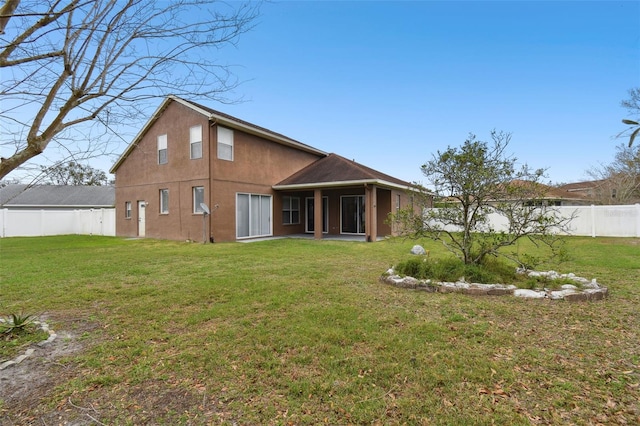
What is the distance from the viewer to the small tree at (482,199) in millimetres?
5273

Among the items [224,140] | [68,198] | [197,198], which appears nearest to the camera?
[224,140]

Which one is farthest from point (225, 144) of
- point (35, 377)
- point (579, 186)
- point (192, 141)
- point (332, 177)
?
point (579, 186)

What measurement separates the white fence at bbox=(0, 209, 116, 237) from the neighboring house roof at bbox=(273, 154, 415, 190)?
33.8 ft

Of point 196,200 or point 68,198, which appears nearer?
point 196,200

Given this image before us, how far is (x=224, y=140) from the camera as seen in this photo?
13.2 m

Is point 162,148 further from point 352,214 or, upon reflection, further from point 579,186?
point 579,186

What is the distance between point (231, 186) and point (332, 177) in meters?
4.48

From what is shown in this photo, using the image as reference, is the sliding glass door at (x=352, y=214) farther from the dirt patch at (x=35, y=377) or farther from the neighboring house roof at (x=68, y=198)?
the neighboring house roof at (x=68, y=198)

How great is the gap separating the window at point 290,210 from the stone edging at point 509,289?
1114cm

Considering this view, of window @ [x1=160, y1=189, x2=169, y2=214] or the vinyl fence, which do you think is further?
window @ [x1=160, y1=189, x2=169, y2=214]

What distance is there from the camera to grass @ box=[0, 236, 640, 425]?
2191 mm

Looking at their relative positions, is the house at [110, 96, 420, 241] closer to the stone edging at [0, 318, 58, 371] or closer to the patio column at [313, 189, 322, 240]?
the patio column at [313, 189, 322, 240]

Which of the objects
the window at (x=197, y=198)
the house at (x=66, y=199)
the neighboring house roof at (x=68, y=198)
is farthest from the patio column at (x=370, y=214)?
the house at (x=66, y=199)

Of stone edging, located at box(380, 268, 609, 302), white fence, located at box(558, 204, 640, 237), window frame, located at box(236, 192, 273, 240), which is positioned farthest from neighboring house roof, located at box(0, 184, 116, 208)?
white fence, located at box(558, 204, 640, 237)
